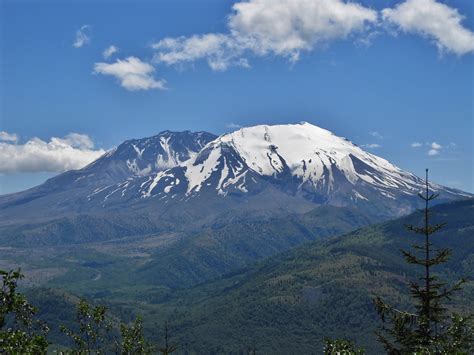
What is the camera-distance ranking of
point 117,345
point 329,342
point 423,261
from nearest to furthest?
point 423,261 → point 329,342 → point 117,345

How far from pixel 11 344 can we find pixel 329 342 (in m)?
22.7

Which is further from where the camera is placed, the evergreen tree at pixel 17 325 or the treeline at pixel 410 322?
the treeline at pixel 410 322

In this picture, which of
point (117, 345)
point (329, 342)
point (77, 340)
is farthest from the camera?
point (117, 345)

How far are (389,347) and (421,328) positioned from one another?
2.69m

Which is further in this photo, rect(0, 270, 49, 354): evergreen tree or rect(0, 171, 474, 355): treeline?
rect(0, 171, 474, 355): treeline

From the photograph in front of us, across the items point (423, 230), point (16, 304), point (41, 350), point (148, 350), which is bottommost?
point (148, 350)

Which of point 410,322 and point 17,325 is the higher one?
point 17,325

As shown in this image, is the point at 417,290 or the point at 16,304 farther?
the point at 417,290

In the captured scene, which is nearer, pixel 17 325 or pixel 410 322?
pixel 410 322

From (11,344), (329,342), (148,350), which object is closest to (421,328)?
(329,342)

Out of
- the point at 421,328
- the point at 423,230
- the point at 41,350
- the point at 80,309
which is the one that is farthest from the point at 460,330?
the point at 80,309

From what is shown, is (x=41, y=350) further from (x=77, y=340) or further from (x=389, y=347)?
(x=389, y=347)

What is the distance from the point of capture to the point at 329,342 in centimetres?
4406

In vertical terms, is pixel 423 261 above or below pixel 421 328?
above
